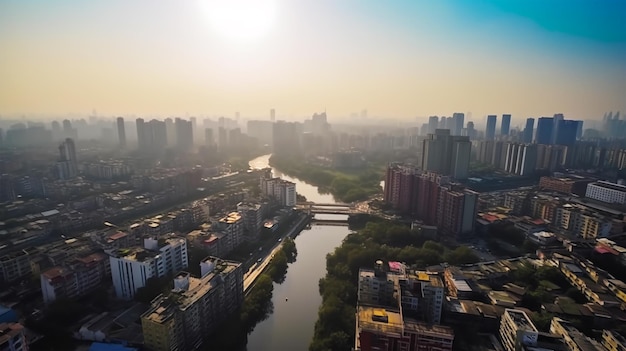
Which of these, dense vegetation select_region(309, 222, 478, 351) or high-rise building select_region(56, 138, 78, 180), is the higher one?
high-rise building select_region(56, 138, 78, 180)

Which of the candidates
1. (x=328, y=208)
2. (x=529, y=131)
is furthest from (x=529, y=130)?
(x=328, y=208)

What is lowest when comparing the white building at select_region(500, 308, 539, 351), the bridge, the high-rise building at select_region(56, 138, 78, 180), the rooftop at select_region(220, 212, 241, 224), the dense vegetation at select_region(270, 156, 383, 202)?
the bridge

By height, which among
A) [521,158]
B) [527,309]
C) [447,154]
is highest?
[447,154]

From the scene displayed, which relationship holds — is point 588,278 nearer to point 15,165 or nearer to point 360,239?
point 360,239

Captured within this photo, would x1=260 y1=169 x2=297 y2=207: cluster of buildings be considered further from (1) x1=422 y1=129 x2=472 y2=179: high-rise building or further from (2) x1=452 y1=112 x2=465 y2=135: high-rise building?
(2) x1=452 y1=112 x2=465 y2=135: high-rise building

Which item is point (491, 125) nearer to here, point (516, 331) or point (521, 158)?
point (521, 158)

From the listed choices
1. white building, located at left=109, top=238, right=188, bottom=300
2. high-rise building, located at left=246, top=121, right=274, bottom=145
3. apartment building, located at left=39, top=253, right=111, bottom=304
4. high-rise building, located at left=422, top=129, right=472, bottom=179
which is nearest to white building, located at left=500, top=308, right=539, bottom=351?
white building, located at left=109, top=238, right=188, bottom=300

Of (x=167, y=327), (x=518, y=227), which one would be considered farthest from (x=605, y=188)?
(x=167, y=327)
